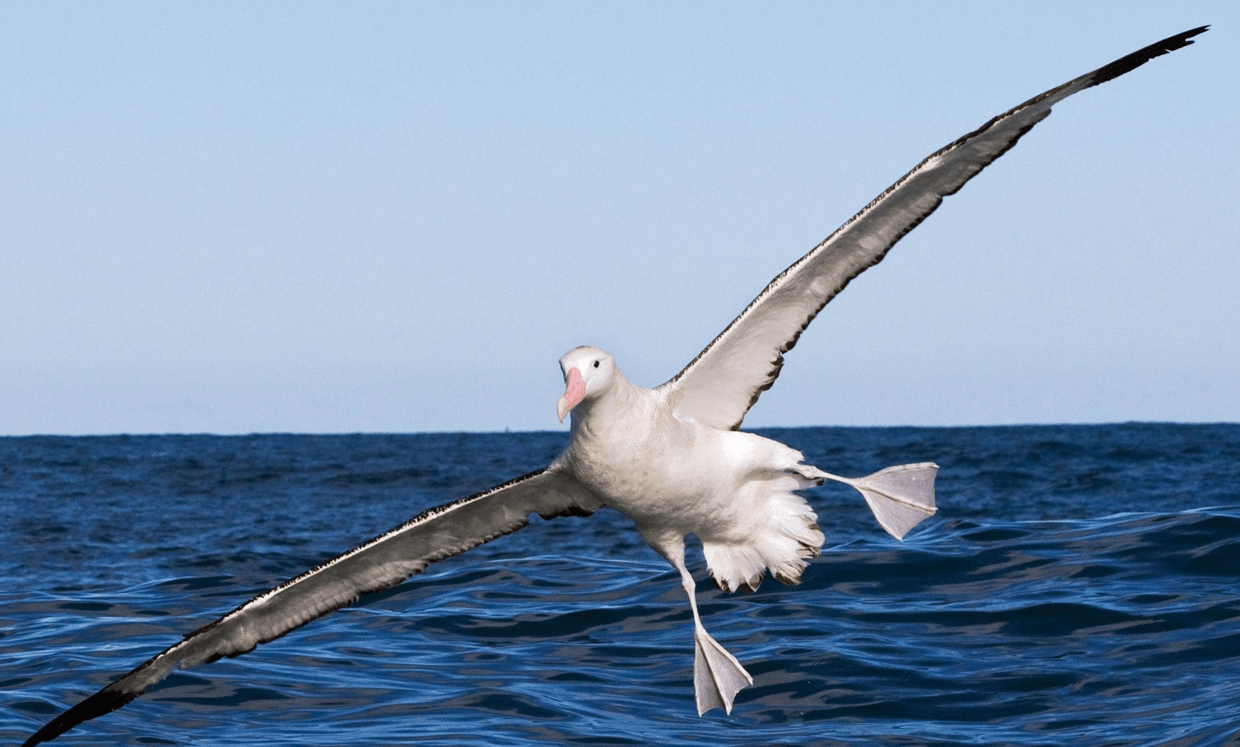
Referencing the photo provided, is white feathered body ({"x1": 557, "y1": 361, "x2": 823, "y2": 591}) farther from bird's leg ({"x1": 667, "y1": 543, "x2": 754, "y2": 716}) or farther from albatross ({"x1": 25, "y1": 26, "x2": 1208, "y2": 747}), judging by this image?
bird's leg ({"x1": 667, "y1": 543, "x2": 754, "y2": 716})

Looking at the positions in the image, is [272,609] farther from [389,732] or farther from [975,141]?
[975,141]

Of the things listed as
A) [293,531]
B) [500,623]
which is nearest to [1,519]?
[293,531]

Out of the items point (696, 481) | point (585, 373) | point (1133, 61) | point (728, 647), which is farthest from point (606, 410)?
point (728, 647)

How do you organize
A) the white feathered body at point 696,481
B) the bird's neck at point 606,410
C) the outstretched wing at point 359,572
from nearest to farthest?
the bird's neck at point 606,410, the white feathered body at point 696,481, the outstretched wing at point 359,572

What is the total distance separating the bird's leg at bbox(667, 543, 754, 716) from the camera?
8812 mm

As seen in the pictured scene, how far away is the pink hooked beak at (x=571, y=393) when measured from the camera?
6586mm

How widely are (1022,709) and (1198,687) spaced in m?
1.27

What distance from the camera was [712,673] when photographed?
29.4 ft

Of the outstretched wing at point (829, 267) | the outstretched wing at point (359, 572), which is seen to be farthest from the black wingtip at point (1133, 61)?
the outstretched wing at point (359, 572)

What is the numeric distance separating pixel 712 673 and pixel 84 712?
3.84 m

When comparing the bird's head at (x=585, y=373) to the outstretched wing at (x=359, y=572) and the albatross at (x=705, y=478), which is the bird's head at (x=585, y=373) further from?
the outstretched wing at (x=359, y=572)

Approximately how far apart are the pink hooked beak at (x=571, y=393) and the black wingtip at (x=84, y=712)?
3.53 m

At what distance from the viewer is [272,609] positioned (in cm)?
874

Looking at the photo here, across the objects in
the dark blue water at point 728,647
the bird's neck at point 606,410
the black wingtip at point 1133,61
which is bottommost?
the dark blue water at point 728,647
